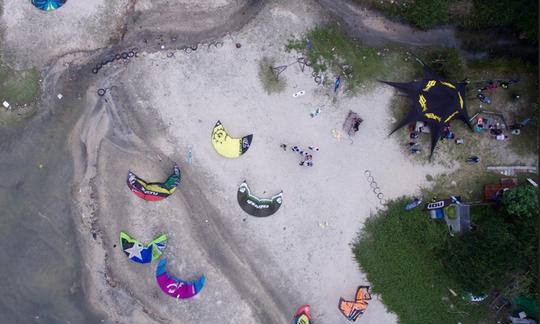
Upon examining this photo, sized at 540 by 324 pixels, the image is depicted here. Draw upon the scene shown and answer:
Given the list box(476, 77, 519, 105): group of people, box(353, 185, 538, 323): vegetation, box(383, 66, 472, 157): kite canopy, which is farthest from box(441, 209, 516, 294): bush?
box(476, 77, 519, 105): group of people

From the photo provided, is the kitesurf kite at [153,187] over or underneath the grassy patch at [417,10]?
underneath

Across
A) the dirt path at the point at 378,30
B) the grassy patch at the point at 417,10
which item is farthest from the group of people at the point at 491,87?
the grassy patch at the point at 417,10

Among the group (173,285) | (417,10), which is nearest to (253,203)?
(173,285)

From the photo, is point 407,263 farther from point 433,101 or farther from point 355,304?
point 433,101

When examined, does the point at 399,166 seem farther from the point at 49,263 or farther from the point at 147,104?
the point at 49,263

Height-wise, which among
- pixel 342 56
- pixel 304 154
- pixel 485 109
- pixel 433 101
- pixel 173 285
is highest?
pixel 342 56

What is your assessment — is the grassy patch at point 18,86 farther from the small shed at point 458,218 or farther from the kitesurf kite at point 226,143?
the small shed at point 458,218

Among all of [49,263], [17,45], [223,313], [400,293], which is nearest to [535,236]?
[400,293]

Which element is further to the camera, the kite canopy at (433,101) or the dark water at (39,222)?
the dark water at (39,222)
